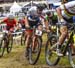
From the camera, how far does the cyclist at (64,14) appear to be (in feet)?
27.3

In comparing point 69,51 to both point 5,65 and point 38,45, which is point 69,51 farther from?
point 5,65

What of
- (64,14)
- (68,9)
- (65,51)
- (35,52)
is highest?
(68,9)

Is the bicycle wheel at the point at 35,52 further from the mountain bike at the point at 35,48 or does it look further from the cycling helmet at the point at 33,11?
the cycling helmet at the point at 33,11

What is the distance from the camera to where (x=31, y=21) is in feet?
35.1

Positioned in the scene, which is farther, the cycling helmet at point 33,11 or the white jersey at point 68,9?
the cycling helmet at point 33,11

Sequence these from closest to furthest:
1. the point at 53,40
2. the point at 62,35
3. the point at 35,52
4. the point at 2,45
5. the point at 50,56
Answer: the point at 62,35, the point at 53,40, the point at 50,56, the point at 35,52, the point at 2,45

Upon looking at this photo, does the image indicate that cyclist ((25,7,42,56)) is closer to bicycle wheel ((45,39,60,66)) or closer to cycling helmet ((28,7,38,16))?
cycling helmet ((28,7,38,16))

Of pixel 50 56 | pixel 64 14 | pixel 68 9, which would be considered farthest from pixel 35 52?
pixel 68 9

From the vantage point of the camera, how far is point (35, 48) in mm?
10203

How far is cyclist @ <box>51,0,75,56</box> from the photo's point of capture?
833 cm

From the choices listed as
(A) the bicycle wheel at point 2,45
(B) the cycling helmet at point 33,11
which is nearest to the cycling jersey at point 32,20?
(B) the cycling helmet at point 33,11

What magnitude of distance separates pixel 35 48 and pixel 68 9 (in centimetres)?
222

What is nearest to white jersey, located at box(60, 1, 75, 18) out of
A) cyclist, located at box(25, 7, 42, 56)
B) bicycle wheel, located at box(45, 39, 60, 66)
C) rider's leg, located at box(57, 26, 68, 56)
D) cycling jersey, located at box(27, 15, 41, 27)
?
rider's leg, located at box(57, 26, 68, 56)

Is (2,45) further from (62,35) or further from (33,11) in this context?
(62,35)
